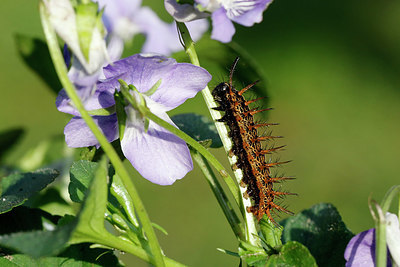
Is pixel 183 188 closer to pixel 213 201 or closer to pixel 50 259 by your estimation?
pixel 213 201

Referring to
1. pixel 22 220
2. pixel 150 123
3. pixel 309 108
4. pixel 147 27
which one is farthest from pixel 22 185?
pixel 309 108

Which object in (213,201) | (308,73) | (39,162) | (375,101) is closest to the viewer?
(39,162)

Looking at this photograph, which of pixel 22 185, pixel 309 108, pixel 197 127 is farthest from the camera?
pixel 309 108

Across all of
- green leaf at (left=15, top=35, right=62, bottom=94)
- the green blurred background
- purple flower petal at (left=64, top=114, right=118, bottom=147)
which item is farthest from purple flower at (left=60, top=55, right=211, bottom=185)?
the green blurred background

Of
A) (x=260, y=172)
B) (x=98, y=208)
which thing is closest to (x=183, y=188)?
(x=260, y=172)

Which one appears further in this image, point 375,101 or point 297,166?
point 375,101

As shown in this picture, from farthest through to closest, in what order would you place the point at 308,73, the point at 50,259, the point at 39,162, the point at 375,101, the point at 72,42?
the point at 308,73 < the point at 375,101 < the point at 39,162 < the point at 50,259 < the point at 72,42

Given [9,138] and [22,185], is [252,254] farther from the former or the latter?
[9,138]
